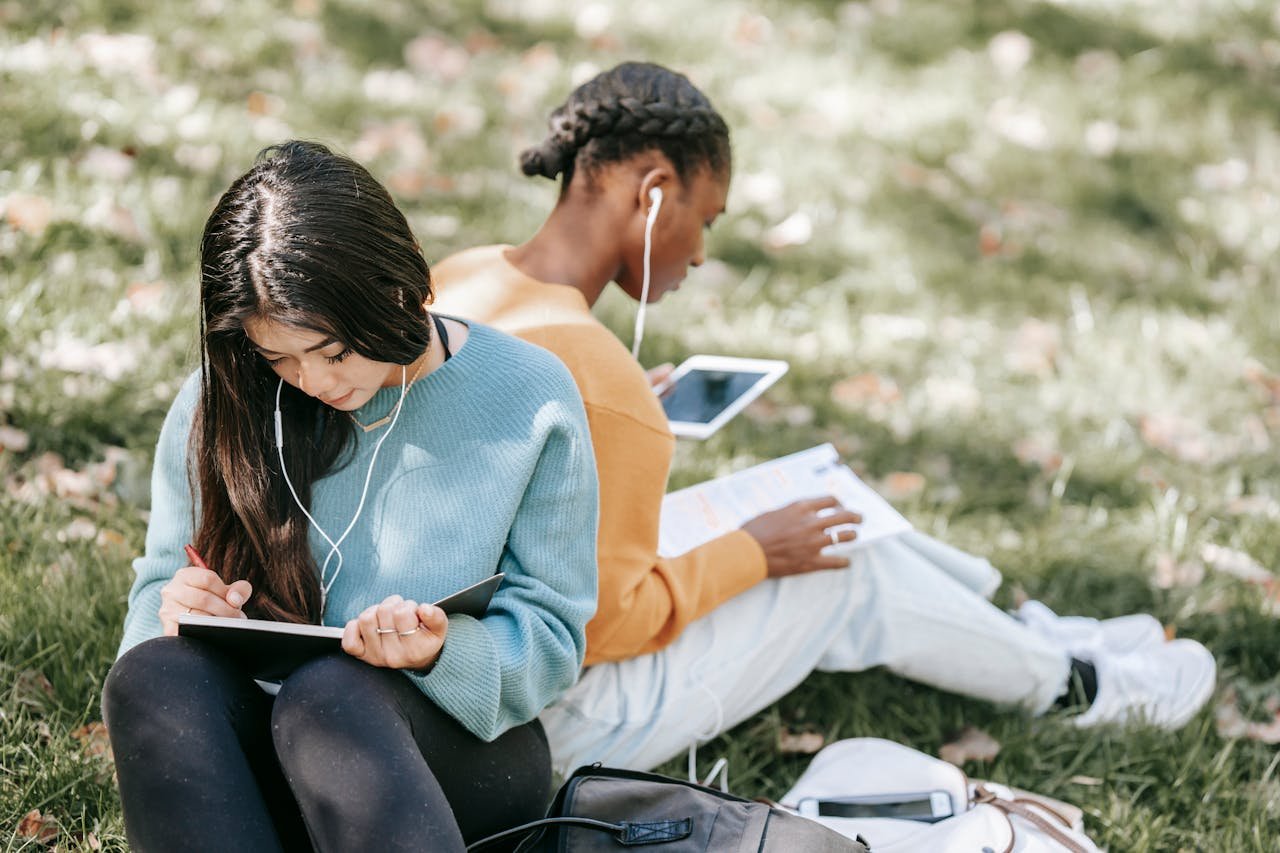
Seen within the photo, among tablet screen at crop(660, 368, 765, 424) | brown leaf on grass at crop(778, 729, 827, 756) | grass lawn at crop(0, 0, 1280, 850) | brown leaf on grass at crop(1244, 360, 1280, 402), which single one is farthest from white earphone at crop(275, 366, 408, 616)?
brown leaf on grass at crop(1244, 360, 1280, 402)

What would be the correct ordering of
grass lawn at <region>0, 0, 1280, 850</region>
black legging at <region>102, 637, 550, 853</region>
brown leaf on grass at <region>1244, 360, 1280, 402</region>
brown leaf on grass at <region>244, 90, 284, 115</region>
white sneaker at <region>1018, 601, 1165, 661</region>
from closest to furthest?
black legging at <region>102, 637, 550, 853</region>, grass lawn at <region>0, 0, 1280, 850</region>, white sneaker at <region>1018, 601, 1165, 661</region>, brown leaf on grass at <region>1244, 360, 1280, 402</region>, brown leaf on grass at <region>244, 90, 284, 115</region>

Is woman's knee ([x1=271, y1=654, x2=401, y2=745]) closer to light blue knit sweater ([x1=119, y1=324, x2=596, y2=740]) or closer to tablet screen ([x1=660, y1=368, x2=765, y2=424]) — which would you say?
light blue knit sweater ([x1=119, y1=324, x2=596, y2=740])

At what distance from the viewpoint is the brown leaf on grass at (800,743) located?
2.71 metres

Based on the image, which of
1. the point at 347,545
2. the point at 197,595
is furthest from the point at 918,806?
the point at 197,595

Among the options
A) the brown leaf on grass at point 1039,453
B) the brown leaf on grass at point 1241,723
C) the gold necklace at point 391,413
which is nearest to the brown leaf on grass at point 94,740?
the gold necklace at point 391,413

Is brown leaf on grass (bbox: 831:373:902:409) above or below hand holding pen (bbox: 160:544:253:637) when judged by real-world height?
below

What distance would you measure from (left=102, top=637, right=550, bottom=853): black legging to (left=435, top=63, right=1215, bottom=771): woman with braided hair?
0.45 m

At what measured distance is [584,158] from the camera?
8.07 ft

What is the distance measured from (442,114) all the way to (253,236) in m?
3.08

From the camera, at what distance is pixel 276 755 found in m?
1.89

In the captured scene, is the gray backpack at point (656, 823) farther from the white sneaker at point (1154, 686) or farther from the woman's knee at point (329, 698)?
the white sneaker at point (1154, 686)

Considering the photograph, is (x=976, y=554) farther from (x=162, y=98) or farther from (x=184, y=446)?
(x=162, y=98)

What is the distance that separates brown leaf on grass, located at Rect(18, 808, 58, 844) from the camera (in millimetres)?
2195

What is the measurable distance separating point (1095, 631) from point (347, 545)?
1764 mm
